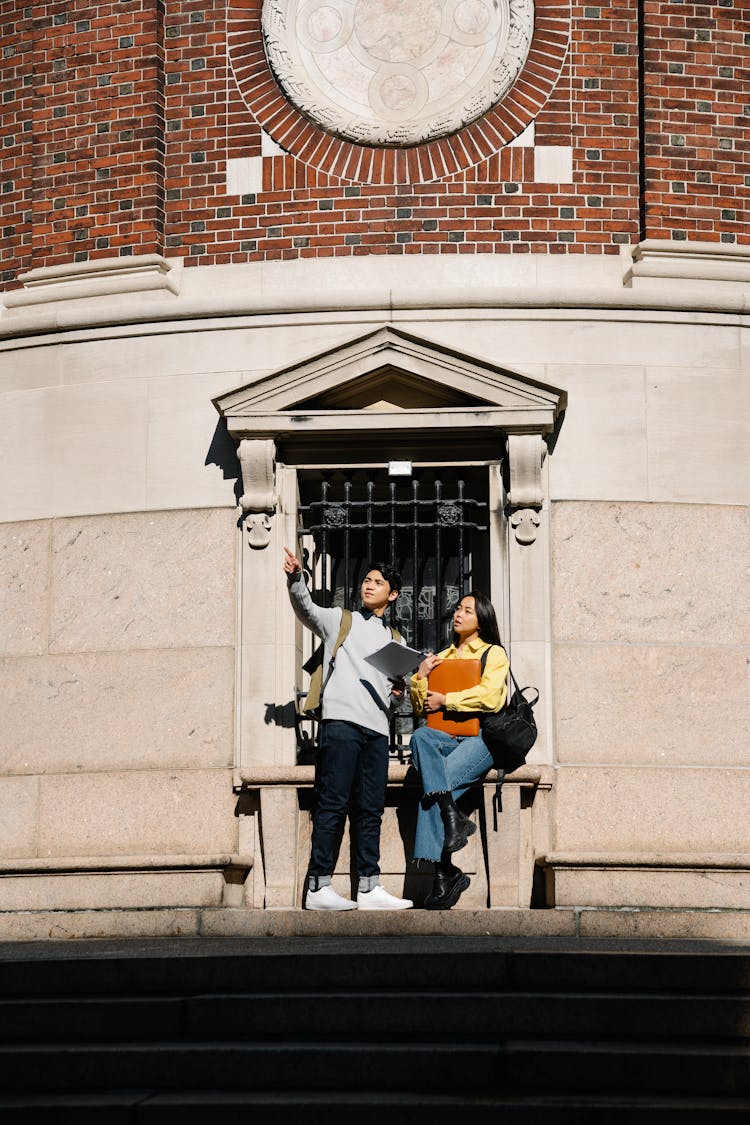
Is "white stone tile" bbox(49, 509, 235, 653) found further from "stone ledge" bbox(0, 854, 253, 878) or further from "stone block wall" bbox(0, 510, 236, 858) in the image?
"stone ledge" bbox(0, 854, 253, 878)

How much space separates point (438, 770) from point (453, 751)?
0.20m

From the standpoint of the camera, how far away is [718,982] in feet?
22.7

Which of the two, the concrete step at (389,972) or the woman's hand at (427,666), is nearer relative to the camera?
the concrete step at (389,972)

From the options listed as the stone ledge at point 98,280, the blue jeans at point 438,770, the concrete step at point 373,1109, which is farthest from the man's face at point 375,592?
the concrete step at point 373,1109

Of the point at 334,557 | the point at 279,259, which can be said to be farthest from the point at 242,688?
the point at 279,259

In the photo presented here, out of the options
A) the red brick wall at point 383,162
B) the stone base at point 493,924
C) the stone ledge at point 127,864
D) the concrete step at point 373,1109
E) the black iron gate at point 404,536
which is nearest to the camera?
the concrete step at point 373,1109

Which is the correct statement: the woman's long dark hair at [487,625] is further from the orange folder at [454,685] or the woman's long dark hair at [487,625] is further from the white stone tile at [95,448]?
the white stone tile at [95,448]

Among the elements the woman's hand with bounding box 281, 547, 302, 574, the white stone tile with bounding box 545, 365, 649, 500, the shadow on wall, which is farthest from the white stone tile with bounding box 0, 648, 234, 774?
the white stone tile with bounding box 545, 365, 649, 500

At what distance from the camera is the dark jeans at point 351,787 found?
879cm

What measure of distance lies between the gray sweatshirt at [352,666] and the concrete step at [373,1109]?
2.84 metres

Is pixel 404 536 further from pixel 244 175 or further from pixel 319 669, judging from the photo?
pixel 244 175

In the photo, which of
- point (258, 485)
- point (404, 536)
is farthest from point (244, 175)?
point (404, 536)

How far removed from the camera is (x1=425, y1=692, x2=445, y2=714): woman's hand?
8.94m

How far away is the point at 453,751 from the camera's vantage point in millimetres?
8938
